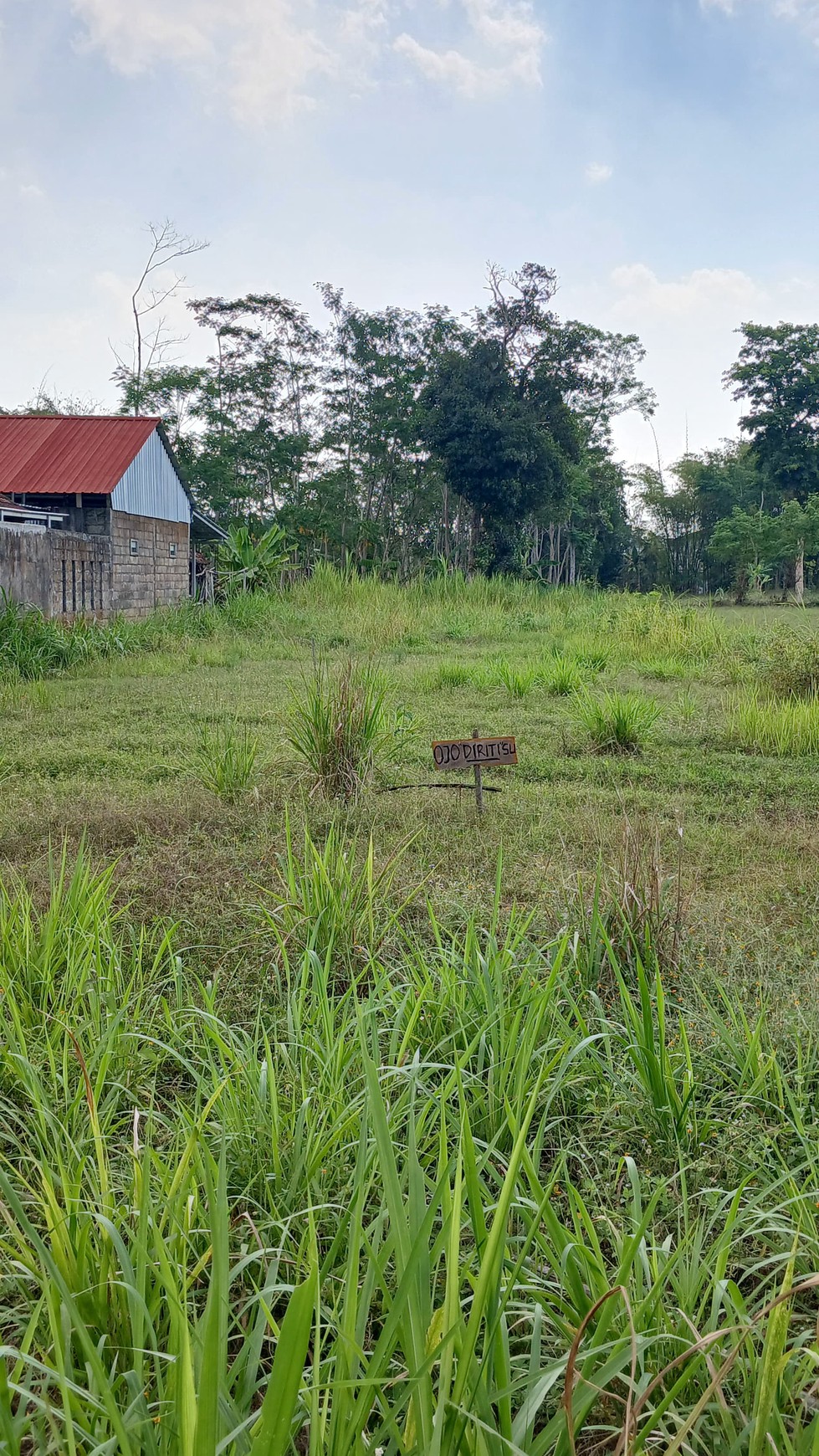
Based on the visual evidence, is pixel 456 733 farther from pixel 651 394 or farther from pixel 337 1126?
pixel 651 394

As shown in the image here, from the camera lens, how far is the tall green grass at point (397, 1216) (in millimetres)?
942

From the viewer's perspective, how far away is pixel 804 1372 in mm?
1181

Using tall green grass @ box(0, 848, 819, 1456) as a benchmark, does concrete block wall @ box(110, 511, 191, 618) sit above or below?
above

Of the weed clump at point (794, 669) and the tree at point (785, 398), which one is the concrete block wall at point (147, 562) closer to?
the weed clump at point (794, 669)

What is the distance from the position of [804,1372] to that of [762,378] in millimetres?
38135

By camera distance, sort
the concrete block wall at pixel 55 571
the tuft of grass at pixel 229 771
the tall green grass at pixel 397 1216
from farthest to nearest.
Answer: the concrete block wall at pixel 55 571, the tuft of grass at pixel 229 771, the tall green grass at pixel 397 1216

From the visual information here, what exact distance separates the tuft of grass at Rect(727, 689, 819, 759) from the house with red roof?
10191mm

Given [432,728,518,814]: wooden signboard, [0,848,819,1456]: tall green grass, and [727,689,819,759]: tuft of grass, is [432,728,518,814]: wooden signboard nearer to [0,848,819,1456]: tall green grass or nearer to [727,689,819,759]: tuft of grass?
[0,848,819,1456]: tall green grass

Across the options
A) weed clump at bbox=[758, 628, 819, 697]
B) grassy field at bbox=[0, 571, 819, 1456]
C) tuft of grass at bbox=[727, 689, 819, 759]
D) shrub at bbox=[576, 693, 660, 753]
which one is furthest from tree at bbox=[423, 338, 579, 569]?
grassy field at bbox=[0, 571, 819, 1456]

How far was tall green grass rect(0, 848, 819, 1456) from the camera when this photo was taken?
94 cm

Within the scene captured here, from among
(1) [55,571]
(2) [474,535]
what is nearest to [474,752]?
(1) [55,571]

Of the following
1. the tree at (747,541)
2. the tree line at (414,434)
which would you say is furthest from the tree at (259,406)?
the tree at (747,541)

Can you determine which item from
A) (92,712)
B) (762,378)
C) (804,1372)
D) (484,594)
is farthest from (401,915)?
(762,378)

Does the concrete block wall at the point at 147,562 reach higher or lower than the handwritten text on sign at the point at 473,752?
higher
